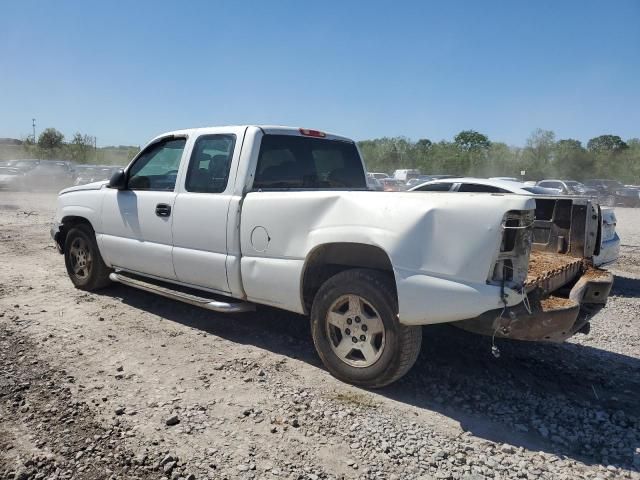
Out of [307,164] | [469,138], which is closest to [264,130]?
[307,164]

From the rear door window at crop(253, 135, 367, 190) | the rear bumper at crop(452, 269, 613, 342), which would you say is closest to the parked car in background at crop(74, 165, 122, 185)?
the rear door window at crop(253, 135, 367, 190)

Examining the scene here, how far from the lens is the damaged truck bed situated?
3.17 m

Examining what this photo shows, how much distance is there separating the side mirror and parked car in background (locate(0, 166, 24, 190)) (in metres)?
→ 28.9

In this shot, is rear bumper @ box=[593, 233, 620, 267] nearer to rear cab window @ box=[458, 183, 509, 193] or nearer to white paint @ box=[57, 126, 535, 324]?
rear cab window @ box=[458, 183, 509, 193]

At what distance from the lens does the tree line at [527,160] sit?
5138 centimetres

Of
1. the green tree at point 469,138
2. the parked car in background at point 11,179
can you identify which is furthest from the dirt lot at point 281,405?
the green tree at point 469,138

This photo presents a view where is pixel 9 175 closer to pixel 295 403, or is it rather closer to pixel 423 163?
pixel 295 403

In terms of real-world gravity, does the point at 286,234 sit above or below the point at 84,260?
above

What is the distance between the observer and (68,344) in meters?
4.57

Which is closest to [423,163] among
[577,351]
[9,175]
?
[9,175]

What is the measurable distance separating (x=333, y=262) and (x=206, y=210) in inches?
54.8

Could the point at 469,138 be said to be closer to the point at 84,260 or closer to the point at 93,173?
the point at 93,173

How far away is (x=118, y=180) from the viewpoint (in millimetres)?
5562

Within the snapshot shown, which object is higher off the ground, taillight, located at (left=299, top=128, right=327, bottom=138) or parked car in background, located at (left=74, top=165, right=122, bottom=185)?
taillight, located at (left=299, top=128, right=327, bottom=138)
